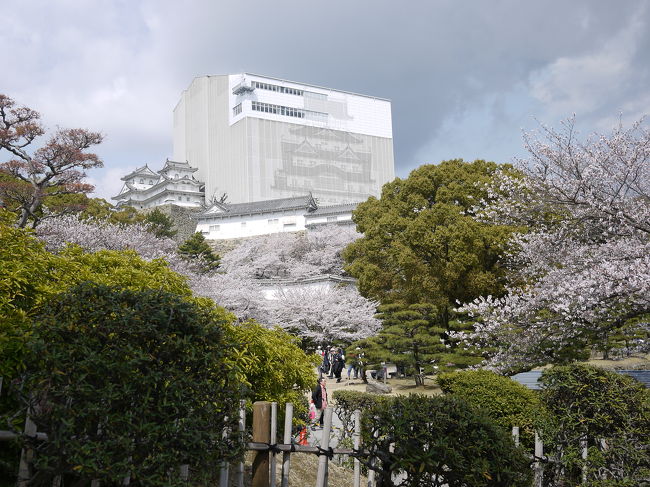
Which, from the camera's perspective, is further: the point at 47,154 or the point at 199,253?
the point at 199,253

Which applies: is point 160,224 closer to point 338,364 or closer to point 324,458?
point 338,364

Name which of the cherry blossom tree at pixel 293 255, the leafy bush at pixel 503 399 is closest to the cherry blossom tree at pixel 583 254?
the leafy bush at pixel 503 399

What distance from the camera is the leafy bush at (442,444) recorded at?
5004 millimetres

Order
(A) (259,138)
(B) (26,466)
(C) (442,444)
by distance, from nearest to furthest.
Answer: (B) (26,466)
(C) (442,444)
(A) (259,138)

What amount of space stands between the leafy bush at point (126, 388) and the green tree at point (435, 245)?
602 inches

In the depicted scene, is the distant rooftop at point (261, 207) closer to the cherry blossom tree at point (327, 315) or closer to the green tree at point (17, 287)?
the cherry blossom tree at point (327, 315)

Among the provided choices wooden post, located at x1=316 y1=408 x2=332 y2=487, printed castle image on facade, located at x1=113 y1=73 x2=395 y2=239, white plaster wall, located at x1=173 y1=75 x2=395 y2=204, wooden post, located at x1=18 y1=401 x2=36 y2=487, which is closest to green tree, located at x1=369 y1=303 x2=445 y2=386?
wooden post, located at x1=316 y1=408 x2=332 y2=487

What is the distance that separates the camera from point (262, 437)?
5207 millimetres

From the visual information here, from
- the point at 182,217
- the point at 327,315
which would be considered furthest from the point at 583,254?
the point at 182,217

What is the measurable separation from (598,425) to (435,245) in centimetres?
1491

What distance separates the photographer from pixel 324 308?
32.0 meters

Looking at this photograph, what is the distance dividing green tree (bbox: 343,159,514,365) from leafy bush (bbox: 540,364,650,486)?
11794 mm

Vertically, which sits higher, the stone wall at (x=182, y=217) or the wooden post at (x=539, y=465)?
the stone wall at (x=182, y=217)

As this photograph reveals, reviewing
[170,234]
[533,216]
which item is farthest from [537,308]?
[170,234]
